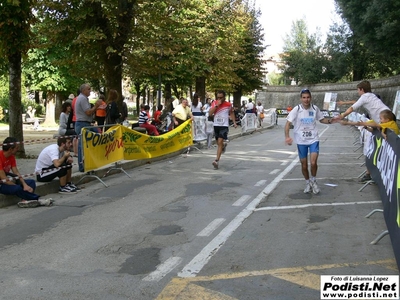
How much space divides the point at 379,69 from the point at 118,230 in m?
61.1

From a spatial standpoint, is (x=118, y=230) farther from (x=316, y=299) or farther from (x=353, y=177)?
(x=353, y=177)

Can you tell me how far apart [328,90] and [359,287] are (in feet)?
233

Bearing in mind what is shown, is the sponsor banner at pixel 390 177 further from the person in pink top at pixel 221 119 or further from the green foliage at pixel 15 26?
the green foliage at pixel 15 26

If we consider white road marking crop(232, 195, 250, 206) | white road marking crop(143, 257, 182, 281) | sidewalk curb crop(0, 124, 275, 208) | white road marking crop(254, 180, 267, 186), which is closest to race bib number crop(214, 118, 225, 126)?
sidewalk curb crop(0, 124, 275, 208)

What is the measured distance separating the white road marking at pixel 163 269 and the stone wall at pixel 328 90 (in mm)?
41432

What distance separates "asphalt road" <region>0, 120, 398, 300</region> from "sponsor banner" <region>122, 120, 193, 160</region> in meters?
2.60

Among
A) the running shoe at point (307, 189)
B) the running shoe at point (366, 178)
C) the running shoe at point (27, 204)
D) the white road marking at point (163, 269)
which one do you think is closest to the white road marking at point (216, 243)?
the white road marking at point (163, 269)

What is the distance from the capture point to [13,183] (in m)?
8.45

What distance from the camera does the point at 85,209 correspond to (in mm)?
8383

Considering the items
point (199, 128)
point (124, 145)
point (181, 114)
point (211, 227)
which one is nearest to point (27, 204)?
point (211, 227)

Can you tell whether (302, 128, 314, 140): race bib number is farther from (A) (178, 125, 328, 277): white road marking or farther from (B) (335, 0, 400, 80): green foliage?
(B) (335, 0, 400, 80): green foliage

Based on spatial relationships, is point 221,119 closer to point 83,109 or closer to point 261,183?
point 261,183

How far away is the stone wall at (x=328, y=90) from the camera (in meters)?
Result: 47.8

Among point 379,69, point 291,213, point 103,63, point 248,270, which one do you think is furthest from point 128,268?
point 379,69
